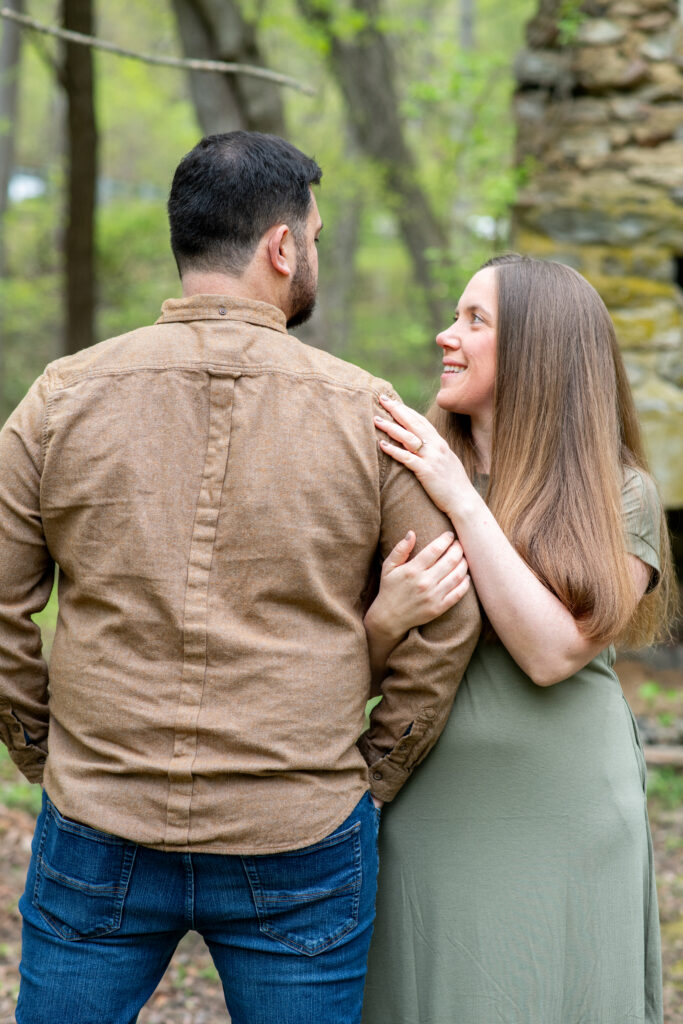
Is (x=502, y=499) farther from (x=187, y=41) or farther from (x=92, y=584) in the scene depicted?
(x=187, y=41)

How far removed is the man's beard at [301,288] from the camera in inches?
77.9

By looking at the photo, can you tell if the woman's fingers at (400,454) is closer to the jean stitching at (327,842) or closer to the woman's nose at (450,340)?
the woman's nose at (450,340)

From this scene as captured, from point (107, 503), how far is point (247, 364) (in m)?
0.35

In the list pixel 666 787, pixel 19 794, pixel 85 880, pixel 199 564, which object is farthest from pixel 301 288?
pixel 666 787

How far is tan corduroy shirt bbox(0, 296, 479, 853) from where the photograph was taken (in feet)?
5.87

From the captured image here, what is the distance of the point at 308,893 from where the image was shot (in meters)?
1.84

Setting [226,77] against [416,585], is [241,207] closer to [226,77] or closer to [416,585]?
[416,585]

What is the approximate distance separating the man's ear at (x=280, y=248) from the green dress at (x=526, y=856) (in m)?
0.86

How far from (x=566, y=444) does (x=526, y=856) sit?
861mm

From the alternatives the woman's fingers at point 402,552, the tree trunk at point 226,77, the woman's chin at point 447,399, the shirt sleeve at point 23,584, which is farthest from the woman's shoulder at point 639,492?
the tree trunk at point 226,77

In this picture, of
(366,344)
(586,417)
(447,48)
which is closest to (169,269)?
(366,344)

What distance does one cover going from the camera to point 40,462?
6.03ft

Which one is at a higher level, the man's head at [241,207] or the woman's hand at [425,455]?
the man's head at [241,207]

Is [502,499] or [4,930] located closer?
[502,499]
